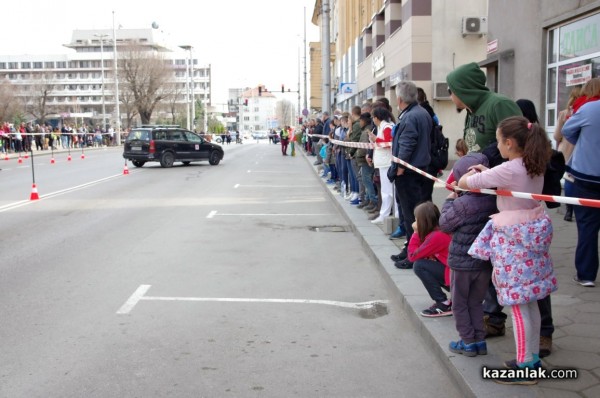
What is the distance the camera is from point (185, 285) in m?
7.04

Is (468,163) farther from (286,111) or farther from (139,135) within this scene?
(286,111)

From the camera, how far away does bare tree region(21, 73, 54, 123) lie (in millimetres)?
83000

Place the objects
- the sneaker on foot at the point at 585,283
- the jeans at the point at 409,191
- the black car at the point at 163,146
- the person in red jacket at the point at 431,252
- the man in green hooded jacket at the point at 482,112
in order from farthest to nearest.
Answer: the black car at the point at 163,146, the jeans at the point at 409,191, the sneaker on foot at the point at 585,283, the person in red jacket at the point at 431,252, the man in green hooded jacket at the point at 482,112

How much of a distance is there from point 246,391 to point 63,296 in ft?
10.2

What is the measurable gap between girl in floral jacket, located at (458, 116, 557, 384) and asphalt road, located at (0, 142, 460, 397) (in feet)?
2.21

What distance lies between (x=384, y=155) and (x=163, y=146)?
58.9 feet

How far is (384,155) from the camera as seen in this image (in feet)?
31.9

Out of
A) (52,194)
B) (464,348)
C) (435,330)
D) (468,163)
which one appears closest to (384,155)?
(435,330)

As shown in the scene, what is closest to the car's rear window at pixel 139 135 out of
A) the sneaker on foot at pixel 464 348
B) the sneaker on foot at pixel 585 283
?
the sneaker on foot at pixel 585 283

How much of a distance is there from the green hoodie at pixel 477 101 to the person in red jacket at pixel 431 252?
2.16 ft

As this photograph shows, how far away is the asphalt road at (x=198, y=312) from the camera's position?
4.40 m

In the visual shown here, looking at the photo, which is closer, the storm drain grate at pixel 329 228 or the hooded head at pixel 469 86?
the hooded head at pixel 469 86

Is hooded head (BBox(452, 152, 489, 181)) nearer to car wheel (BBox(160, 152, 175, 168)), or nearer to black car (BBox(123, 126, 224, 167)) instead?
black car (BBox(123, 126, 224, 167))

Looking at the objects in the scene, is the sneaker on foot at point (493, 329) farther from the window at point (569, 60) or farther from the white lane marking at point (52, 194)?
the white lane marking at point (52, 194)
